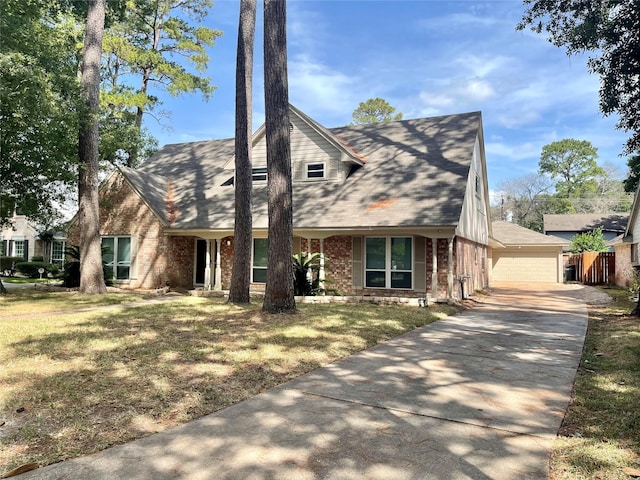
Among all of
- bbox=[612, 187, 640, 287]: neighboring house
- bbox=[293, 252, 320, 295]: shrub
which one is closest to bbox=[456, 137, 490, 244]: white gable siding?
bbox=[293, 252, 320, 295]: shrub

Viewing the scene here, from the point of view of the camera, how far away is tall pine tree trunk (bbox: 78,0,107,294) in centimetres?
1477

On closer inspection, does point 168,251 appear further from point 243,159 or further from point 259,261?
point 243,159

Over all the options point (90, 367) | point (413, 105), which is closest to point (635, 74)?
point (90, 367)

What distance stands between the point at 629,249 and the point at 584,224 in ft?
86.5

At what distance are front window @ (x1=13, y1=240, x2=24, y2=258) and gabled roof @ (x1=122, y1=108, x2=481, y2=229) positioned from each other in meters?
18.8

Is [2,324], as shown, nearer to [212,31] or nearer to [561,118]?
[212,31]

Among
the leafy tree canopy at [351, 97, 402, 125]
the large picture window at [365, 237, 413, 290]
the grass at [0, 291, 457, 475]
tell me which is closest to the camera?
the grass at [0, 291, 457, 475]

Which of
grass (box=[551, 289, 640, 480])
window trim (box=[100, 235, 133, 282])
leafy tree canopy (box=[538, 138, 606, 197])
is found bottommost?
grass (box=[551, 289, 640, 480])

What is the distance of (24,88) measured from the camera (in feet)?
38.5

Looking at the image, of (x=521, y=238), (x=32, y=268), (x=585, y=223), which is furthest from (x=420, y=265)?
(x=585, y=223)

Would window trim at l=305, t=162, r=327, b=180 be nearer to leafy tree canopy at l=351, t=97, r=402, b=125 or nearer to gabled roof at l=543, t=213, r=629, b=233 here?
leafy tree canopy at l=351, t=97, r=402, b=125

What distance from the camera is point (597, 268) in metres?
26.3

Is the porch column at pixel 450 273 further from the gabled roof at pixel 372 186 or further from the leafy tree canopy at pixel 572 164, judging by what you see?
the leafy tree canopy at pixel 572 164

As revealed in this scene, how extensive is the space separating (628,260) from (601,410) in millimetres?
20570
